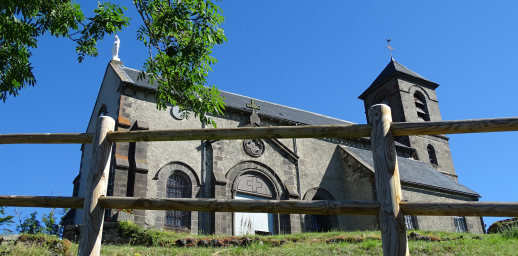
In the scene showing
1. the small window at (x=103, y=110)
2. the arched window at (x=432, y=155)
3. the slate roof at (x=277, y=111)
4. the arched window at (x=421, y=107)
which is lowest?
the arched window at (x=432, y=155)

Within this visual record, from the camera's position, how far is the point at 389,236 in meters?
3.27

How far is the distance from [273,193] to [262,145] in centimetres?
198

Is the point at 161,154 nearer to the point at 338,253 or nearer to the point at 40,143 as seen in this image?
the point at 338,253

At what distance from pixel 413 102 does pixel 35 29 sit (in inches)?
957

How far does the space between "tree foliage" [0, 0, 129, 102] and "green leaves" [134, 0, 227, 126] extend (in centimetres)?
62

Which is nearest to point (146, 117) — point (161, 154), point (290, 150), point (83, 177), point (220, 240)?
point (161, 154)

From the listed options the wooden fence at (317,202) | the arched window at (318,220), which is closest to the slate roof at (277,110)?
the arched window at (318,220)

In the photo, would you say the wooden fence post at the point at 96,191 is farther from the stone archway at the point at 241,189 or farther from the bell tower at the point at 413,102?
the bell tower at the point at 413,102

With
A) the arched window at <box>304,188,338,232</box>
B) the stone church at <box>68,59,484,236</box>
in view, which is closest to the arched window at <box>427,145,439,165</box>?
the stone church at <box>68,59,484,236</box>

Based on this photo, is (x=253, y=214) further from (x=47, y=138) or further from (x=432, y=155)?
(x=432, y=155)

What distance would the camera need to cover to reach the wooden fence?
3.31m

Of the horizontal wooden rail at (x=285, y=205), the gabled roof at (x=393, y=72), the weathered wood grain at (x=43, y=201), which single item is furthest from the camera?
the gabled roof at (x=393, y=72)

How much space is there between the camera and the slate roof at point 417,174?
59.9ft

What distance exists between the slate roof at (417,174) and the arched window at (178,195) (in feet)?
24.8
